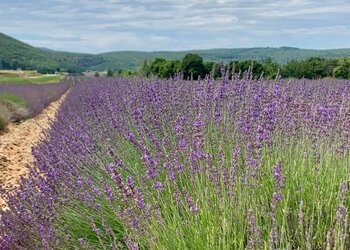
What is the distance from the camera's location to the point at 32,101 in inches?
563

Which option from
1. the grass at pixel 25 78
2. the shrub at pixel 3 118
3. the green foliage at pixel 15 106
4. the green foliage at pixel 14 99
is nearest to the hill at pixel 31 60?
the grass at pixel 25 78

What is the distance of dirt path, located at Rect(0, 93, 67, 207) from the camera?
5339 millimetres

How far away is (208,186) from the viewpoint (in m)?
2.22

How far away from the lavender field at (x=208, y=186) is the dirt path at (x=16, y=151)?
0.72 meters

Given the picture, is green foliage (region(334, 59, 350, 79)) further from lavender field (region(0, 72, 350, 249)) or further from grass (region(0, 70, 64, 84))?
grass (region(0, 70, 64, 84))

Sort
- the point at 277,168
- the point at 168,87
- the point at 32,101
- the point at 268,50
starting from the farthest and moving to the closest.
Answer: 1. the point at 32,101
2. the point at 268,50
3. the point at 168,87
4. the point at 277,168

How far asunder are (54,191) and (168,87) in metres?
2.01

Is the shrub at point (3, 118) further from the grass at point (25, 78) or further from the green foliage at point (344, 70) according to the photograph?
the grass at point (25, 78)

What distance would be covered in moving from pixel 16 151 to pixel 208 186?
5.96 m

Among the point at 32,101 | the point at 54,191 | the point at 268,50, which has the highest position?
the point at 268,50

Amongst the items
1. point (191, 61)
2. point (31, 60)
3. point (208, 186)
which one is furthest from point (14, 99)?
point (31, 60)

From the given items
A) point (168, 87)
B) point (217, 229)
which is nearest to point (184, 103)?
point (168, 87)

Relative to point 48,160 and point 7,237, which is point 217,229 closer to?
point 7,237

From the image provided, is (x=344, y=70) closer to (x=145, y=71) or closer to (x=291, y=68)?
(x=291, y=68)
